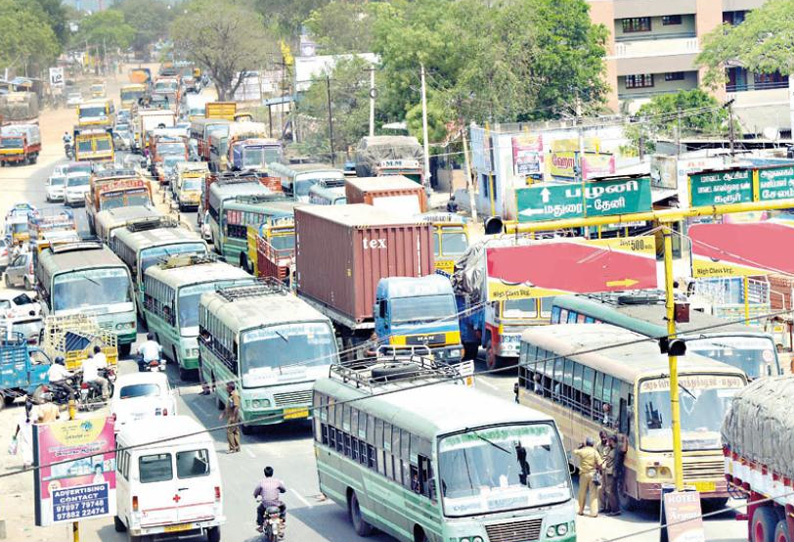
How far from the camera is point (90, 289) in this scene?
4081 centimetres

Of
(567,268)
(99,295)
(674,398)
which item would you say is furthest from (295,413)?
(99,295)

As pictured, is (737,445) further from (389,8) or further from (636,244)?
(389,8)

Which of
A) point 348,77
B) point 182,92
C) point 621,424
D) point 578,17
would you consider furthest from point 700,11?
point 621,424

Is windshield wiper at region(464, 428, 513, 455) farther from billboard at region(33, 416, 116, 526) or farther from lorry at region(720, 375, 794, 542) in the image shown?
billboard at region(33, 416, 116, 526)

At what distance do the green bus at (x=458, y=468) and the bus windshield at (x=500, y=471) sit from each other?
0.01m

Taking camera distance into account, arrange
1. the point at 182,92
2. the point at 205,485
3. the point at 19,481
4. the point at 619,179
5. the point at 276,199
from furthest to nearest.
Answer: the point at 182,92 → the point at 276,199 → the point at 19,481 → the point at 619,179 → the point at 205,485

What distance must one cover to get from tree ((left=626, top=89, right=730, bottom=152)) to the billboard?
53.8m

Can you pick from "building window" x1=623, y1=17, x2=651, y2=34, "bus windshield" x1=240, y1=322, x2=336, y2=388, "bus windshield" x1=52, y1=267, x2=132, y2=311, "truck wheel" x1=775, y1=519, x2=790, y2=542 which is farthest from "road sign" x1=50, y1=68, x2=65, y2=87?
"truck wheel" x1=775, y1=519, x2=790, y2=542

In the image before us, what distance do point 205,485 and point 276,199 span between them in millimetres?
31777

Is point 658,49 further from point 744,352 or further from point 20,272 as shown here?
point 744,352

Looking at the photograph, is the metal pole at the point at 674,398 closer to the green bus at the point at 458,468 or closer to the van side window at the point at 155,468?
the green bus at the point at 458,468

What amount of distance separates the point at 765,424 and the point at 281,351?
13107 millimetres

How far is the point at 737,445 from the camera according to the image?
68.1ft

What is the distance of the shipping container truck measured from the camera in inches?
1871
